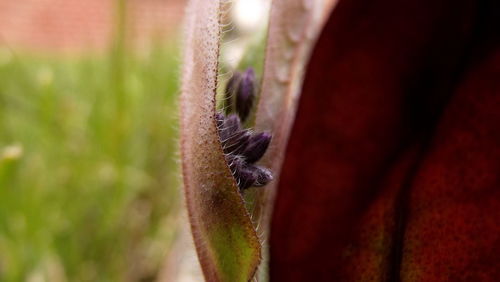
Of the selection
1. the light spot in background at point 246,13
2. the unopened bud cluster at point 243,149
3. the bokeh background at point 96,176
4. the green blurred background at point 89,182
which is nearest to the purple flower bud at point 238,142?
the unopened bud cluster at point 243,149

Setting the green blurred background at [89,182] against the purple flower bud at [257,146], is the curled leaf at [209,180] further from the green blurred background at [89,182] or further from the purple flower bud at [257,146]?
the green blurred background at [89,182]

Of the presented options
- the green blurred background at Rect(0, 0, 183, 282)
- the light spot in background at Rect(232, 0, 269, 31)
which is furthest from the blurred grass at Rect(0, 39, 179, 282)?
the light spot in background at Rect(232, 0, 269, 31)

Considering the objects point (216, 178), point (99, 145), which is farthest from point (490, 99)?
point (99, 145)

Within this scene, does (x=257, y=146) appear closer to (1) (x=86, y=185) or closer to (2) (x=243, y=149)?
(2) (x=243, y=149)

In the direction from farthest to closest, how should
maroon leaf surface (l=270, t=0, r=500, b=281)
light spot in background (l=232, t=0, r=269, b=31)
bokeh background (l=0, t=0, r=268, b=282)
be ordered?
light spot in background (l=232, t=0, r=269, b=31) < bokeh background (l=0, t=0, r=268, b=282) < maroon leaf surface (l=270, t=0, r=500, b=281)

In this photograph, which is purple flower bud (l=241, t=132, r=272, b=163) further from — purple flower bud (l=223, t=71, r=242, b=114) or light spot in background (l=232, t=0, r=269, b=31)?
light spot in background (l=232, t=0, r=269, b=31)

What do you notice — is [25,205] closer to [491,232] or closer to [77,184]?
[77,184]

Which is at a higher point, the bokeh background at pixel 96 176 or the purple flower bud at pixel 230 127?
the purple flower bud at pixel 230 127
